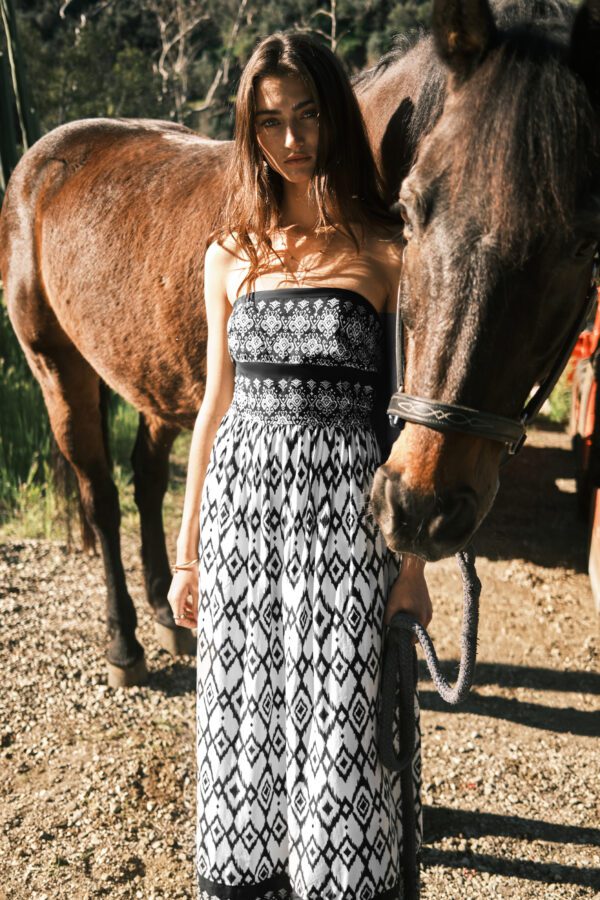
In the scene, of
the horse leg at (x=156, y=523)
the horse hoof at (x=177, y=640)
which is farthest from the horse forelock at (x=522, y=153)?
the horse hoof at (x=177, y=640)

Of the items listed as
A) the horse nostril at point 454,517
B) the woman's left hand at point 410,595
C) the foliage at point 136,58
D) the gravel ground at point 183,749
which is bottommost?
the gravel ground at point 183,749

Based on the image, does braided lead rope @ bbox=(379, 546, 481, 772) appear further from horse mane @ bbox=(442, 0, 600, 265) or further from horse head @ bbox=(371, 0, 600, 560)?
horse mane @ bbox=(442, 0, 600, 265)

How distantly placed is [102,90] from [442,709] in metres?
16.8

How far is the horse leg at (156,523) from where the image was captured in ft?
11.7

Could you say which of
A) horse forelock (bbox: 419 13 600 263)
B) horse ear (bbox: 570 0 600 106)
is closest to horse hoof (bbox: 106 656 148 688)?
horse forelock (bbox: 419 13 600 263)

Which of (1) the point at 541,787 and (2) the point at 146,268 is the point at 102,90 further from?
(1) the point at 541,787

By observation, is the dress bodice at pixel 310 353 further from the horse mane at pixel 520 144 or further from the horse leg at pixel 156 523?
the horse leg at pixel 156 523

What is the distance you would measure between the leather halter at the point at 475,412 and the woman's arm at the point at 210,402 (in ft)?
1.58

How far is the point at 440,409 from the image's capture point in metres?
1.20

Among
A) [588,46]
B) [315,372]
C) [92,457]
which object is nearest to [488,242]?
[588,46]

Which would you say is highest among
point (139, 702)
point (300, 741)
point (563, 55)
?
point (563, 55)

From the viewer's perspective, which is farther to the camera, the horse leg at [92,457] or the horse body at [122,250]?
the horse leg at [92,457]

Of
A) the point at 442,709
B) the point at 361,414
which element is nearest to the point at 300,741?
the point at 361,414

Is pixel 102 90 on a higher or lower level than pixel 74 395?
higher
